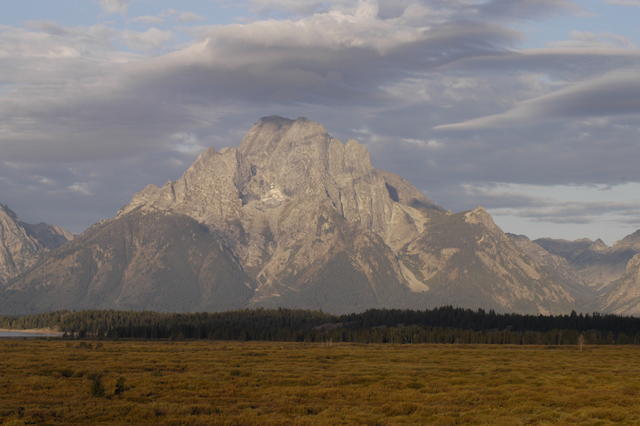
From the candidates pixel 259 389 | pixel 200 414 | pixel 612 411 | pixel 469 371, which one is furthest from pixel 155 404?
pixel 469 371

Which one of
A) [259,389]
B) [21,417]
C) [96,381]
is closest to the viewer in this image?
[21,417]

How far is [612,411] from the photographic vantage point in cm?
7625

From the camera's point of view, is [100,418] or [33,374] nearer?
[100,418]

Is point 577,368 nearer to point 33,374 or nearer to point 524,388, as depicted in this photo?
point 524,388

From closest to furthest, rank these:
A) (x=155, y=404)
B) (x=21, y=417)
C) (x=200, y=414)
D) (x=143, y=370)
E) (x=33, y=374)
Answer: (x=21, y=417) → (x=200, y=414) → (x=155, y=404) → (x=33, y=374) → (x=143, y=370)

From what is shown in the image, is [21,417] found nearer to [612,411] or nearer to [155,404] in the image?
[155,404]

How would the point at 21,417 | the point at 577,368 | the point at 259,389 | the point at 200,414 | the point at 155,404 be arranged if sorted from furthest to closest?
the point at 577,368 < the point at 259,389 < the point at 155,404 < the point at 200,414 < the point at 21,417

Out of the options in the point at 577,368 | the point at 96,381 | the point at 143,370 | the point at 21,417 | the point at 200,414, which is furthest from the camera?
the point at 577,368

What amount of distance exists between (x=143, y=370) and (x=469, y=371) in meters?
49.5

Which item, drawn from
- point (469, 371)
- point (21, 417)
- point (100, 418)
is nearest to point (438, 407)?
point (100, 418)

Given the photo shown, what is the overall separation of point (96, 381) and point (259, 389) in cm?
1822

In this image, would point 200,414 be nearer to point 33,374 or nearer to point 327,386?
point 327,386

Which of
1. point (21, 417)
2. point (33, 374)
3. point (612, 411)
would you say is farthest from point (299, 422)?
point (33, 374)

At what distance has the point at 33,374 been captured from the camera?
378 feet
